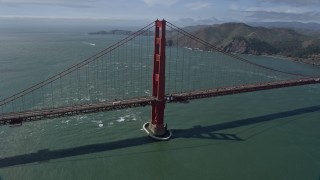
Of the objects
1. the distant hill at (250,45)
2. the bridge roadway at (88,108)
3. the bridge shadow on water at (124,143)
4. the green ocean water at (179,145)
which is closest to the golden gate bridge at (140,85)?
the bridge roadway at (88,108)

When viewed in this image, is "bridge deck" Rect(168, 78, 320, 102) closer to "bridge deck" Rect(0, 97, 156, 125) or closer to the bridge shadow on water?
"bridge deck" Rect(0, 97, 156, 125)

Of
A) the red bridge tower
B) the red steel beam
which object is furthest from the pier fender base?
the red steel beam

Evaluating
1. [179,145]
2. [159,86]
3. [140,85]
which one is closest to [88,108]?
[159,86]

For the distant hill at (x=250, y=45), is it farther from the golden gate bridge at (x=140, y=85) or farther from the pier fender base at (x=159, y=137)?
the pier fender base at (x=159, y=137)

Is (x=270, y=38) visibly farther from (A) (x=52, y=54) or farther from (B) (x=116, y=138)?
(B) (x=116, y=138)

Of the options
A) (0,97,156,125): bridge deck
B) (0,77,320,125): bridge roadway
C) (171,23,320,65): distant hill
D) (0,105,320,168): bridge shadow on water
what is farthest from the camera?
(171,23,320,65): distant hill

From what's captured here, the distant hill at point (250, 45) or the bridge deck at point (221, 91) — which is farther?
the distant hill at point (250, 45)

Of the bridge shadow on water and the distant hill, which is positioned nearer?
the bridge shadow on water
